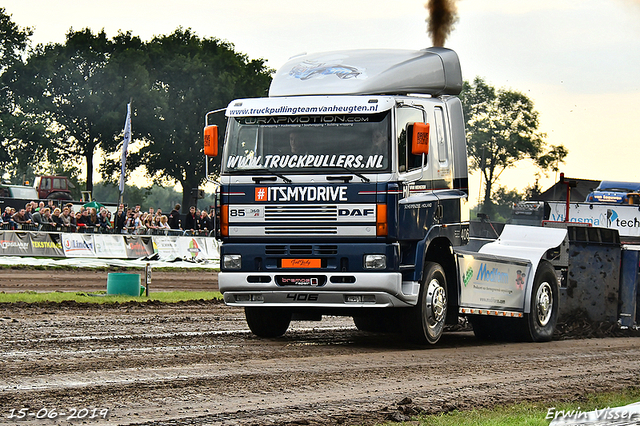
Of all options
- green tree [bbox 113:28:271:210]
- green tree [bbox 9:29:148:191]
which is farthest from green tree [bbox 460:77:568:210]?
green tree [bbox 9:29:148:191]

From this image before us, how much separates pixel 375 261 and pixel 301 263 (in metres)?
0.91

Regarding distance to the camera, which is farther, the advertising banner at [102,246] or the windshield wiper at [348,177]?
the advertising banner at [102,246]

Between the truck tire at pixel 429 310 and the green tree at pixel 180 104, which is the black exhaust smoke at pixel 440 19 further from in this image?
the green tree at pixel 180 104

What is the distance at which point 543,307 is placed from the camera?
1362 cm

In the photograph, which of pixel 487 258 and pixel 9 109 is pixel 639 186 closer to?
pixel 487 258

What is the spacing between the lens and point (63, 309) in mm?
16172

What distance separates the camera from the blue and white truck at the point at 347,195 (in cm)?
1090

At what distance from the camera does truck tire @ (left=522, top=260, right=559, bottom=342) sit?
43.4 feet

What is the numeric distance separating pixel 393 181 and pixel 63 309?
7.82 metres

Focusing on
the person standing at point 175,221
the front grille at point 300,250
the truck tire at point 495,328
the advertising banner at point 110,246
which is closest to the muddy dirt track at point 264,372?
the truck tire at point 495,328

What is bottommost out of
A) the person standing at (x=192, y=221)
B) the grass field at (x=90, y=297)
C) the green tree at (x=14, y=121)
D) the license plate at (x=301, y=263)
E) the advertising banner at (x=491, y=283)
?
the grass field at (x=90, y=297)

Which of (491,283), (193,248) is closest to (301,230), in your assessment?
(491,283)

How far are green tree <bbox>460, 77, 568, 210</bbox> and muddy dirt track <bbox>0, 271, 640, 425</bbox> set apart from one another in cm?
8059

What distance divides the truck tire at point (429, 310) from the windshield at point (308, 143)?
159cm
